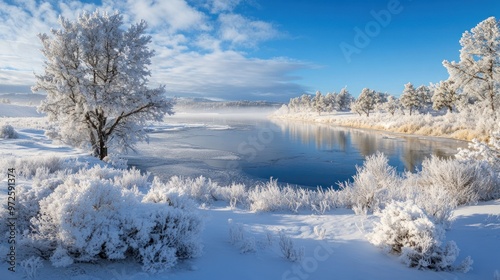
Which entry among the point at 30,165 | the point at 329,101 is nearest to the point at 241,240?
the point at 30,165

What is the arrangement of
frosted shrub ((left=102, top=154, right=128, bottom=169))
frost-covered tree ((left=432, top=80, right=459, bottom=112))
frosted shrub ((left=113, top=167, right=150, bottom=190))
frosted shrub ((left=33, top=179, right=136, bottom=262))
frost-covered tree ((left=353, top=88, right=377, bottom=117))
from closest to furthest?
frosted shrub ((left=33, top=179, right=136, bottom=262)), frosted shrub ((left=113, top=167, right=150, bottom=190)), frosted shrub ((left=102, top=154, right=128, bottom=169)), frost-covered tree ((left=432, top=80, right=459, bottom=112)), frost-covered tree ((left=353, top=88, right=377, bottom=117))

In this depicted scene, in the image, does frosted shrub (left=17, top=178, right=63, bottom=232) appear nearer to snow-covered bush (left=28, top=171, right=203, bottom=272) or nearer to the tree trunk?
snow-covered bush (left=28, top=171, right=203, bottom=272)

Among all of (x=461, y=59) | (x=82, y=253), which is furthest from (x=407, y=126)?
(x=82, y=253)

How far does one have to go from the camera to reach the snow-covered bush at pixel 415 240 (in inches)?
146

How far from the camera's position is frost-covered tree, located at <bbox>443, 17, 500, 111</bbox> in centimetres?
2016

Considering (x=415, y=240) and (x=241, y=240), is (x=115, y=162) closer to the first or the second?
(x=241, y=240)

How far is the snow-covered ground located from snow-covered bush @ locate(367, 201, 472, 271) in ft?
0.43

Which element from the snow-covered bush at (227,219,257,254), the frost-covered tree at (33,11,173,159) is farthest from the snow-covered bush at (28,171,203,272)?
the frost-covered tree at (33,11,173,159)

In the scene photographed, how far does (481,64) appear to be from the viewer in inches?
796

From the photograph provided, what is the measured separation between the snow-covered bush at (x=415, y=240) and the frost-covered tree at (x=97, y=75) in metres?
12.7

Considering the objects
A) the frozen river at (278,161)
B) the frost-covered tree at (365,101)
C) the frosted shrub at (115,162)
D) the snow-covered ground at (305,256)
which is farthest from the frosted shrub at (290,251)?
the frost-covered tree at (365,101)

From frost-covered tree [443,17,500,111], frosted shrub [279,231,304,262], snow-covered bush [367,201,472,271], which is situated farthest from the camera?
frost-covered tree [443,17,500,111]

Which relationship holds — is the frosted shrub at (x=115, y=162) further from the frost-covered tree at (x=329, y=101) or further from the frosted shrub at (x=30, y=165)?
the frost-covered tree at (x=329, y=101)

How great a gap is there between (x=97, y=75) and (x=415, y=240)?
1496cm
